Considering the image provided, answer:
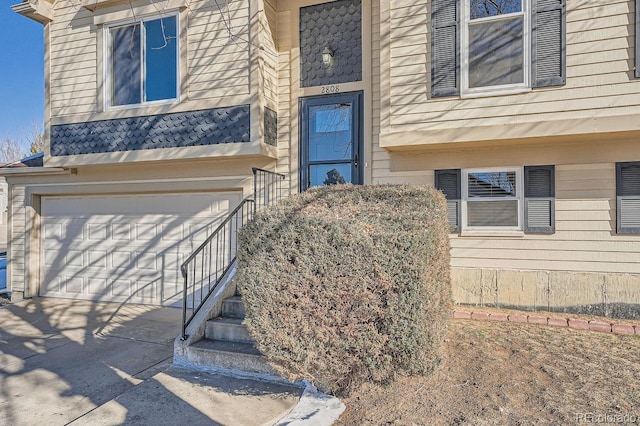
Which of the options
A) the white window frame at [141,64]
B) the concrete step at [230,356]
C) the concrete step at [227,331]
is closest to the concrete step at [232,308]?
the concrete step at [227,331]

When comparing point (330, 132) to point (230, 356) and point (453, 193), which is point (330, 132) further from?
point (230, 356)

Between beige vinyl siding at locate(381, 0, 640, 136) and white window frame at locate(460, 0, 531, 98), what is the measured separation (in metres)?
0.09

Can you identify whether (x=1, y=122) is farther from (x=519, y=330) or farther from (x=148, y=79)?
(x=519, y=330)

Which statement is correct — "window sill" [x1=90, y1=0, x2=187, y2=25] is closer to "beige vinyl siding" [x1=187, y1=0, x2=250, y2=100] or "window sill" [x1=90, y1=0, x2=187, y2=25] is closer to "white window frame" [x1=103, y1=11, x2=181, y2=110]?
"white window frame" [x1=103, y1=11, x2=181, y2=110]

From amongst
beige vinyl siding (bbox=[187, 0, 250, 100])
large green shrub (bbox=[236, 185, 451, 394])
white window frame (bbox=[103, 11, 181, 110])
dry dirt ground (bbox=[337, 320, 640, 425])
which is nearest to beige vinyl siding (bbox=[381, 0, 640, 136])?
beige vinyl siding (bbox=[187, 0, 250, 100])

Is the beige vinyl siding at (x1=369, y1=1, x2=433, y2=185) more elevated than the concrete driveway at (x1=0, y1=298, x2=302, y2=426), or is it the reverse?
the beige vinyl siding at (x1=369, y1=1, x2=433, y2=185)

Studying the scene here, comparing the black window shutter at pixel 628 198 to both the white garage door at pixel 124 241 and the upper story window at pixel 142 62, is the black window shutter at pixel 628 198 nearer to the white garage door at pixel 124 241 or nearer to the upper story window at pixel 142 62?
the white garage door at pixel 124 241

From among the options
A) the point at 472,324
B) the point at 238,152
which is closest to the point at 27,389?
the point at 238,152

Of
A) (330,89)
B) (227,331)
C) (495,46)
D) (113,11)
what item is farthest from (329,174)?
(113,11)

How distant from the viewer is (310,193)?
13.9ft

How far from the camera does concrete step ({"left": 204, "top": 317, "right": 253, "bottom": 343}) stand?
176 inches

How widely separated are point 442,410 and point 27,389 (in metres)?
3.87

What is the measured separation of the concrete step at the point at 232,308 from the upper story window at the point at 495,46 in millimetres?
3821

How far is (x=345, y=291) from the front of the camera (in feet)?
10.3
